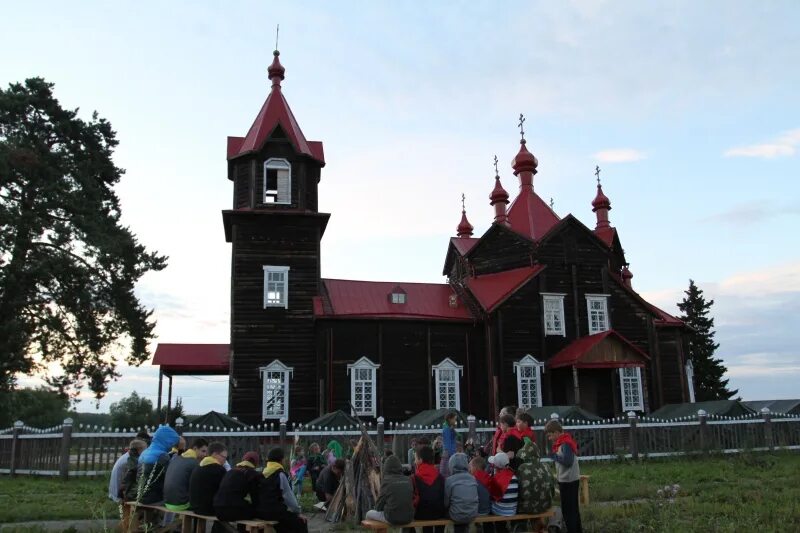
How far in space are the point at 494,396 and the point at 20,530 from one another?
18905 millimetres

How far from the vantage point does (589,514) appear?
33.6ft

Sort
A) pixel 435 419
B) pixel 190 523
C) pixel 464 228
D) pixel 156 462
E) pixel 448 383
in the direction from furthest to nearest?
pixel 464 228 < pixel 448 383 < pixel 435 419 < pixel 156 462 < pixel 190 523

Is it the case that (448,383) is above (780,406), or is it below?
above

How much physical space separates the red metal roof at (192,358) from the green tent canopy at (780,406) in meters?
19.4

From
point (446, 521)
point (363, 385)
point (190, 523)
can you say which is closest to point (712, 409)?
point (363, 385)

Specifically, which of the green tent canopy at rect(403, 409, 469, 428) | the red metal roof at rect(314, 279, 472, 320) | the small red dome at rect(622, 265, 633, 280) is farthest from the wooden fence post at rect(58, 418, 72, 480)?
the small red dome at rect(622, 265, 633, 280)

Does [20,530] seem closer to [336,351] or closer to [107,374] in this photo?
[336,351]

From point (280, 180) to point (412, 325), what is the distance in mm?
7635

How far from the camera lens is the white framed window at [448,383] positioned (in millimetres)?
26438

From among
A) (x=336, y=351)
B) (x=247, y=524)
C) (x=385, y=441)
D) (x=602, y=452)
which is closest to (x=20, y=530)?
(x=247, y=524)

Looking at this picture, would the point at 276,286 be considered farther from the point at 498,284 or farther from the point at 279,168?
the point at 498,284

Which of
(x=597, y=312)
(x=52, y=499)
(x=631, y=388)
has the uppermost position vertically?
(x=597, y=312)

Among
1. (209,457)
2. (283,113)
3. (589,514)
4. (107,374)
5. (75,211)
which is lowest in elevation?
(589,514)

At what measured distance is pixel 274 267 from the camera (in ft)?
84.8
